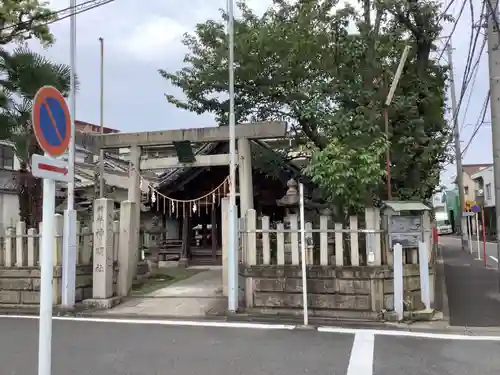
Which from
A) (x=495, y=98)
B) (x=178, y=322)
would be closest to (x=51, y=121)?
(x=178, y=322)

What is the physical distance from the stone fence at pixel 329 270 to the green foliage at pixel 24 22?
794 cm

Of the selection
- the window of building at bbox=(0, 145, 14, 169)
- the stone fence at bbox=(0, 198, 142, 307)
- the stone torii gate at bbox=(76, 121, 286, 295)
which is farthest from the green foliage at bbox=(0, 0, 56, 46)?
the window of building at bbox=(0, 145, 14, 169)

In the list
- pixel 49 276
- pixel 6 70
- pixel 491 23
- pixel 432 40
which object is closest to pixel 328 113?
pixel 432 40

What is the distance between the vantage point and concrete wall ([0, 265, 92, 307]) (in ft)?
34.2

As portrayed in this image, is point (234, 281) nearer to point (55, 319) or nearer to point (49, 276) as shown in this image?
point (55, 319)

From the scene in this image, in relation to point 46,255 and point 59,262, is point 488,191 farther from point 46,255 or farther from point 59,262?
point 46,255

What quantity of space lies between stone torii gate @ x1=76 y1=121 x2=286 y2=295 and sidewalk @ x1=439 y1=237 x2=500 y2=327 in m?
5.00

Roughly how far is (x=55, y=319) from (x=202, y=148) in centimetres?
895

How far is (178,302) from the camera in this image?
439 inches

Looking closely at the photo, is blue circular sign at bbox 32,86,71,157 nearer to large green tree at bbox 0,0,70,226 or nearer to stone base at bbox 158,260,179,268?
large green tree at bbox 0,0,70,226

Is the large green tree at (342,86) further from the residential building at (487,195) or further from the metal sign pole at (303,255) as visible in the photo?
the residential building at (487,195)

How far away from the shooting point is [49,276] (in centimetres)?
411

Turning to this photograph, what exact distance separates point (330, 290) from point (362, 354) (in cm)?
232

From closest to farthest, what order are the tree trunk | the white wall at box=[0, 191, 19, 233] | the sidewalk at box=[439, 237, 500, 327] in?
the sidewalk at box=[439, 237, 500, 327] → the tree trunk → the white wall at box=[0, 191, 19, 233]
